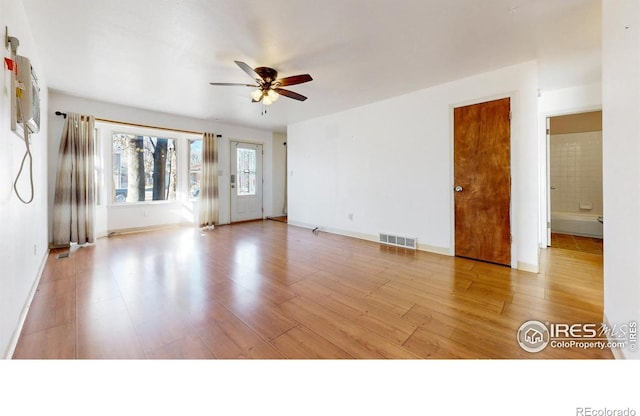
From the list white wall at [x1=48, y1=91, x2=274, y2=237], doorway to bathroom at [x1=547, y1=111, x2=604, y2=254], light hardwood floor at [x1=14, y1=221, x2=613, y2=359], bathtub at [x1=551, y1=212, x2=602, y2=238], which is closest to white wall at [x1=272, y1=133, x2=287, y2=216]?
white wall at [x1=48, y1=91, x2=274, y2=237]

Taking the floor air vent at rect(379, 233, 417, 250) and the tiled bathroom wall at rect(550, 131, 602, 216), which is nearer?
the floor air vent at rect(379, 233, 417, 250)

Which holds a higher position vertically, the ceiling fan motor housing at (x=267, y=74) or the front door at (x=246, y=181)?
the ceiling fan motor housing at (x=267, y=74)

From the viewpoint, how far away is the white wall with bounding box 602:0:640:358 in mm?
1171

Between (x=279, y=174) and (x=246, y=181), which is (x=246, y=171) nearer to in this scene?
(x=246, y=181)

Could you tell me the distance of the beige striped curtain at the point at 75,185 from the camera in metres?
3.90

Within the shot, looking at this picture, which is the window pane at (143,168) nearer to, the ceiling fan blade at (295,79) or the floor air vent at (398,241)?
the ceiling fan blade at (295,79)

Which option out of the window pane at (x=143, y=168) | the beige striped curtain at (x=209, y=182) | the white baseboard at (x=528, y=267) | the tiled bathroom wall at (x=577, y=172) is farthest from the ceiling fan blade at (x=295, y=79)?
the tiled bathroom wall at (x=577, y=172)

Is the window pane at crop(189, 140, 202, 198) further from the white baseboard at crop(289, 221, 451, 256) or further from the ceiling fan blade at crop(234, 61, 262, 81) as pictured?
the ceiling fan blade at crop(234, 61, 262, 81)

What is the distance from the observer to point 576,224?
183 inches

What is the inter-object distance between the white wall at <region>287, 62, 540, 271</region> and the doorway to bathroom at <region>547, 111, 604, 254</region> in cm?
228

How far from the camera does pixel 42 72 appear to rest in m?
3.08

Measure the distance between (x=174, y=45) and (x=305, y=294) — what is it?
9.33 ft
